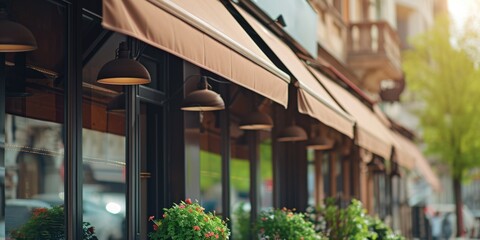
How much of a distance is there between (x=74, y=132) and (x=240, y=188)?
656 centimetres

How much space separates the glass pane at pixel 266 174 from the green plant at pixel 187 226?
20.9ft

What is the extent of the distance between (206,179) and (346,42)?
14898 mm

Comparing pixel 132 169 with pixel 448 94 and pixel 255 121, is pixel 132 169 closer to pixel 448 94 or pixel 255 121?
pixel 255 121

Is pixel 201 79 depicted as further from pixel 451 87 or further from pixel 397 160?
pixel 451 87

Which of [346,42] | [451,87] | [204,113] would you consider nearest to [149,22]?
[204,113]

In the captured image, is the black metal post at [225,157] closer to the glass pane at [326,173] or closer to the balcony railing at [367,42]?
the glass pane at [326,173]

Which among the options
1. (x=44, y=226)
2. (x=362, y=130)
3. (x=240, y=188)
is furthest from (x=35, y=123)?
(x=362, y=130)

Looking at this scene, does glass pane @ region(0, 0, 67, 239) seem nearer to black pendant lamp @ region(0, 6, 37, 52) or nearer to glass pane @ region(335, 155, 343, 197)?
black pendant lamp @ region(0, 6, 37, 52)

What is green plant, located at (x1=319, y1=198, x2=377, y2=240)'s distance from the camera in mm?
15297

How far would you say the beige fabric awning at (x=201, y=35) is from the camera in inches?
245

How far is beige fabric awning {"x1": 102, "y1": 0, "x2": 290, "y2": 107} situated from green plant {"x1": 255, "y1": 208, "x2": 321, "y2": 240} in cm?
290

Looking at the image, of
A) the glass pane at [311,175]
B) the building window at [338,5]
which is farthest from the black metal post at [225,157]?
the building window at [338,5]

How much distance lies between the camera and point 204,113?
1215 cm

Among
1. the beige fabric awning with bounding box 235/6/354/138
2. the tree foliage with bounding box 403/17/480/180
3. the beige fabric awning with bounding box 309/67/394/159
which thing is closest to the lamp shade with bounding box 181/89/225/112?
the beige fabric awning with bounding box 235/6/354/138
